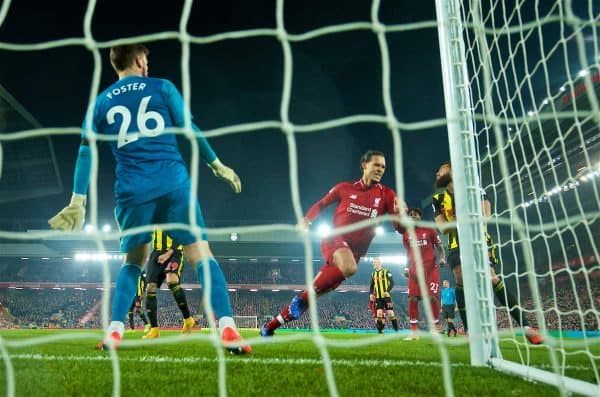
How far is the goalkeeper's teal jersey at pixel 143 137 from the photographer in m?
2.91

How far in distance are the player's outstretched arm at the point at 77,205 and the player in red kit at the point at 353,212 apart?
2.01m

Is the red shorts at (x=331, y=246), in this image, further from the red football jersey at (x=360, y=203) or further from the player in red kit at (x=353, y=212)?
the red football jersey at (x=360, y=203)

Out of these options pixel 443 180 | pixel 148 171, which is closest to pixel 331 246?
pixel 443 180

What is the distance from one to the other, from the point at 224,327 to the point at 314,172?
26.9 m

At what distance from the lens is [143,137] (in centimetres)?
293

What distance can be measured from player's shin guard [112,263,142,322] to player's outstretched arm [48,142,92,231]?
1.85 feet

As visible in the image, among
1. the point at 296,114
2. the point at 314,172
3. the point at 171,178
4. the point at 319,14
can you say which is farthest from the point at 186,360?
the point at 314,172

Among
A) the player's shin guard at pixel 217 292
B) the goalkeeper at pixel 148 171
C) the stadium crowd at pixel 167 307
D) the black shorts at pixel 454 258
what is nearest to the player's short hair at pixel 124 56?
the goalkeeper at pixel 148 171

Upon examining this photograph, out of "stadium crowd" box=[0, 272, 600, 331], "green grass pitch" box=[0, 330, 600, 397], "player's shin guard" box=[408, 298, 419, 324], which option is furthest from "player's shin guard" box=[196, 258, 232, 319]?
"stadium crowd" box=[0, 272, 600, 331]

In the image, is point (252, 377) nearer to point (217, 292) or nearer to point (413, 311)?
point (217, 292)

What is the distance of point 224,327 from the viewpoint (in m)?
2.74

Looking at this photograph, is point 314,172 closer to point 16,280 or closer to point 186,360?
point 16,280

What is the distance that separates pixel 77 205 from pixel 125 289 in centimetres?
76

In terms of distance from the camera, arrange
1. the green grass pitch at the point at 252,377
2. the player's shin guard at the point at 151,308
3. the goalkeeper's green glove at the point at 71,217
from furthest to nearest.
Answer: the player's shin guard at the point at 151,308 → the goalkeeper's green glove at the point at 71,217 → the green grass pitch at the point at 252,377
